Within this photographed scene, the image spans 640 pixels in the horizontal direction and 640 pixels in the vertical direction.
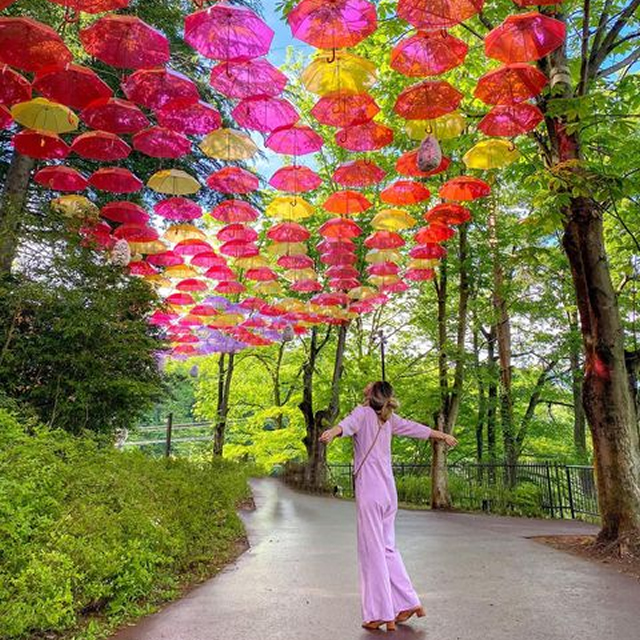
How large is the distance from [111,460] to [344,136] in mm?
4924

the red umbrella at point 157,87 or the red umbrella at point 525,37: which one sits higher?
the red umbrella at point 525,37

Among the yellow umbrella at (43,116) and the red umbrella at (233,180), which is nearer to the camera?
the yellow umbrella at (43,116)

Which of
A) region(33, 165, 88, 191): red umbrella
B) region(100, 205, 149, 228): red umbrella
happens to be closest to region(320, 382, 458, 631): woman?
region(33, 165, 88, 191): red umbrella

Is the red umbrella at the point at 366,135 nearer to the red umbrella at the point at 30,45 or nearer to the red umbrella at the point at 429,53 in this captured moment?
the red umbrella at the point at 429,53

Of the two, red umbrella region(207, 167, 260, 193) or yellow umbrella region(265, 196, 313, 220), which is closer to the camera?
red umbrella region(207, 167, 260, 193)

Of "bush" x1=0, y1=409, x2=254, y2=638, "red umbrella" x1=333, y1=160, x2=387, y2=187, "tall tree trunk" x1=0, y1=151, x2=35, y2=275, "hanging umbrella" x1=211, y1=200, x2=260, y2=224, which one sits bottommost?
"bush" x1=0, y1=409, x2=254, y2=638

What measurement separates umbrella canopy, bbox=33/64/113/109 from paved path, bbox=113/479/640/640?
4.80 meters

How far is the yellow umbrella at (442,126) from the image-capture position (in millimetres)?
6867

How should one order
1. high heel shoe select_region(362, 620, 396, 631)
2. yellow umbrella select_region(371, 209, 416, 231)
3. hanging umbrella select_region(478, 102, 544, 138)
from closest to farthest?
high heel shoe select_region(362, 620, 396, 631) < hanging umbrella select_region(478, 102, 544, 138) < yellow umbrella select_region(371, 209, 416, 231)

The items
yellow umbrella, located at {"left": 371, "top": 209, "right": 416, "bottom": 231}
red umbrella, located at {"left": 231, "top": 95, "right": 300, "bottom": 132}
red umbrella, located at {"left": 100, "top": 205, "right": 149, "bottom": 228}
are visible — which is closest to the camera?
red umbrella, located at {"left": 231, "top": 95, "right": 300, "bottom": 132}

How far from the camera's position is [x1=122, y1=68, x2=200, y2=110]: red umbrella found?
5348mm

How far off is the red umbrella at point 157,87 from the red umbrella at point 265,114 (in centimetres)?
63

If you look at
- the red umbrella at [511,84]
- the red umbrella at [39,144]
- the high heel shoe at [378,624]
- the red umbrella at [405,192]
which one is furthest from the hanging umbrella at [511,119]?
the high heel shoe at [378,624]

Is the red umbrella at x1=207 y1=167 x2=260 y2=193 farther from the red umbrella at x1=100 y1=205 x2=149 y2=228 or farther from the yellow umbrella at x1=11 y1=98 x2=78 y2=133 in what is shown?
the yellow umbrella at x1=11 y1=98 x2=78 y2=133
